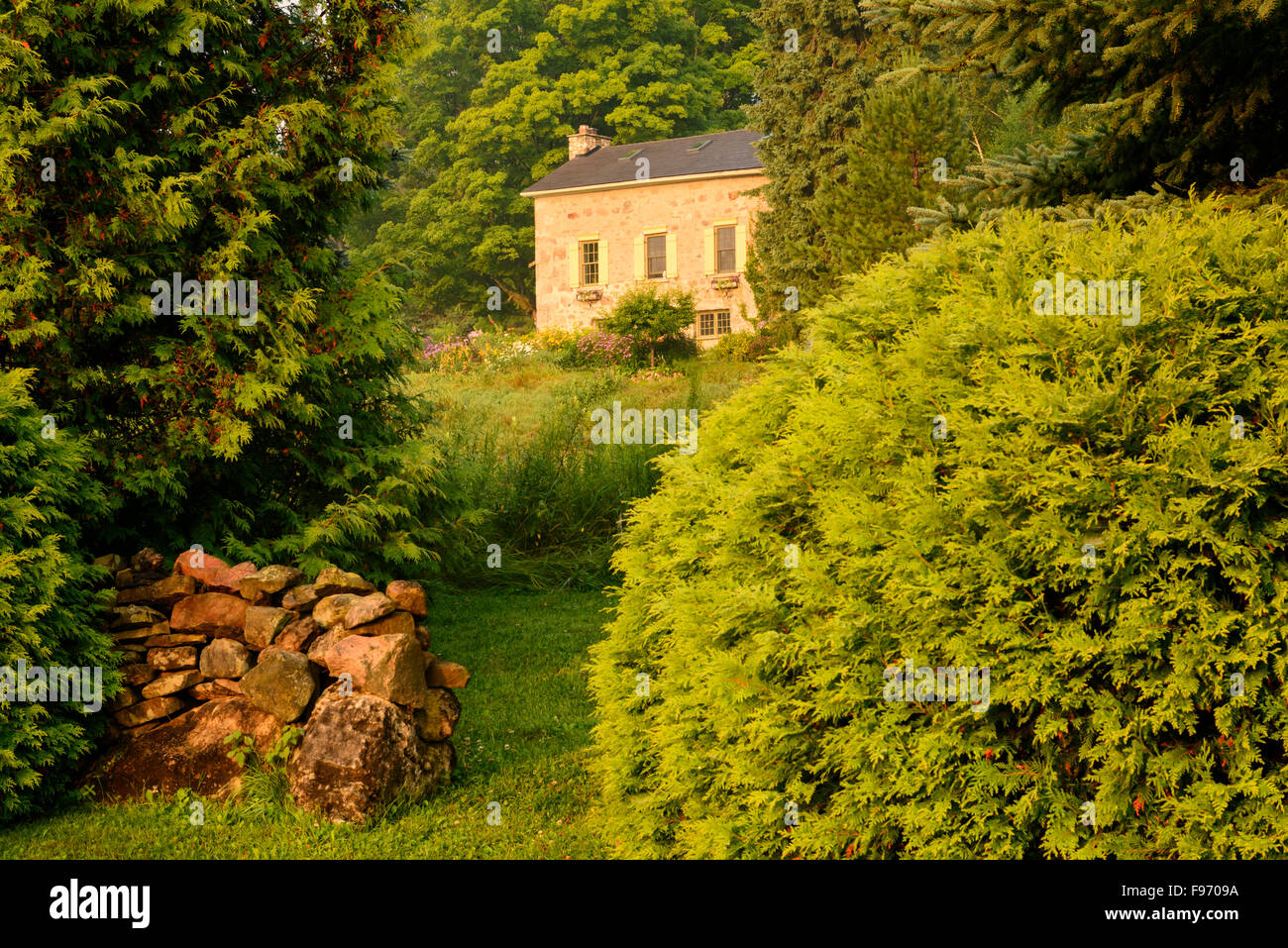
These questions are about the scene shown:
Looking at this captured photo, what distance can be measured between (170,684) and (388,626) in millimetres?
1270

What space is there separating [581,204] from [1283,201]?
32.4 meters

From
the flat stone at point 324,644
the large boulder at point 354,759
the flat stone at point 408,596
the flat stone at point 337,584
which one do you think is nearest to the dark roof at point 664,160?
the flat stone at point 337,584

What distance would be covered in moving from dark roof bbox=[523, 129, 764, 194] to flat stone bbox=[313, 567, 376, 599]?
1149 inches

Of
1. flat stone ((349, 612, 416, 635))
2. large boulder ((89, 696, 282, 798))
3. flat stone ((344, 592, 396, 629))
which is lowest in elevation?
large boulder ((89, 696, 282, 798))

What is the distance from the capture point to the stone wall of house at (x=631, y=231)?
1336 inches

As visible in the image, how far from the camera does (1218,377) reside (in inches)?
120

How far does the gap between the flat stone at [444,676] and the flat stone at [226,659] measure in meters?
0.98

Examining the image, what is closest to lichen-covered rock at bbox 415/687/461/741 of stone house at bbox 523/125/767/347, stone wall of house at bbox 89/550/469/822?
stone wall of house at bbox 89/550/469/822

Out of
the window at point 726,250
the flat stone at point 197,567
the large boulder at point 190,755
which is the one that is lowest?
the large boulder at point 190,755

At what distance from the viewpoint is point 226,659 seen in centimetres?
559

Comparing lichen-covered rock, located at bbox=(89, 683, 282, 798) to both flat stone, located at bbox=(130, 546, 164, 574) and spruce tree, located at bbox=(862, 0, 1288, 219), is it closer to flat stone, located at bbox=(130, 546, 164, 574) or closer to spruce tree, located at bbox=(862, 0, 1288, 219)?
flat stone, located at bbox=(130, 546, 164, 574)

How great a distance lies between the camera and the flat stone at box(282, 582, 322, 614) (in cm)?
572

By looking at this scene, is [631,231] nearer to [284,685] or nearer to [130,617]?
[130,617]

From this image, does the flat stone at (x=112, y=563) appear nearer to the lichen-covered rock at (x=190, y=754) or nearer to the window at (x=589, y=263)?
the lichen-covered rock at (x=190, y=754)
